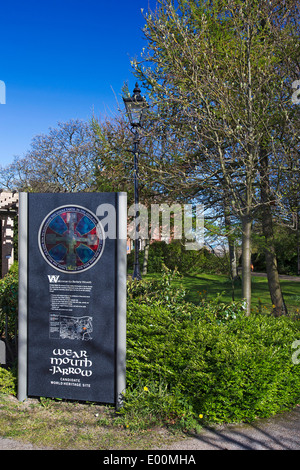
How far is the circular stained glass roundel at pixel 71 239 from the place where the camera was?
175 inches

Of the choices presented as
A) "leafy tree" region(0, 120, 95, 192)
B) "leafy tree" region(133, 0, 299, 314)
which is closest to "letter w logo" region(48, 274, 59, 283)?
"leafy tree" region(133, 0, 299, 314)

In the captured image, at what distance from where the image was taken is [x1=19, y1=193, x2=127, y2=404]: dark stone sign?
14.3 ft

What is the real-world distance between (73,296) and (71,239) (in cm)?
64

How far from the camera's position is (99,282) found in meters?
4.41

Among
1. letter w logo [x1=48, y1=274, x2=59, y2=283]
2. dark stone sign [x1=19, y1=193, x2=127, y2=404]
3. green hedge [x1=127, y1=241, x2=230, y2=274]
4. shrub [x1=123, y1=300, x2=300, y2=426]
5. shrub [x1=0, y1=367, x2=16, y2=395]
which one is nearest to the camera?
shrub [x1=123, y1=300, x2=300, y2=426]

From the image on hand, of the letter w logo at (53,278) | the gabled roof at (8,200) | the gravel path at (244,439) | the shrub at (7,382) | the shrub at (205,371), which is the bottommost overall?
A: the gravel path at (244,439)

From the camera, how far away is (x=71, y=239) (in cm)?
451

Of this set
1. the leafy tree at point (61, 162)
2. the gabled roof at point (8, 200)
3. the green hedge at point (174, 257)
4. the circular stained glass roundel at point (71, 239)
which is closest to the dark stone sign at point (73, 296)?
the circular stained glass roundel at point (71, 239)

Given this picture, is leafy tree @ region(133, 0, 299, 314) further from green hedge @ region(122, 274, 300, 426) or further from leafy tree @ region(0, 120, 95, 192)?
leafy tree @ region(0, 120, 95, 192)

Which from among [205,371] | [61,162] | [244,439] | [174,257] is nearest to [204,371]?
[205,371]

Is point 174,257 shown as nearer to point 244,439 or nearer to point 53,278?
point 53,278

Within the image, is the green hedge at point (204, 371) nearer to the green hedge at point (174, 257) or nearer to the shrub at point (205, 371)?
the shrub at point (205, 371)

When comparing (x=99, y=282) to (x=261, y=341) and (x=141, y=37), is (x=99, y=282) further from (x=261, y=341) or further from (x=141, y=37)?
(x=141, y=37)
